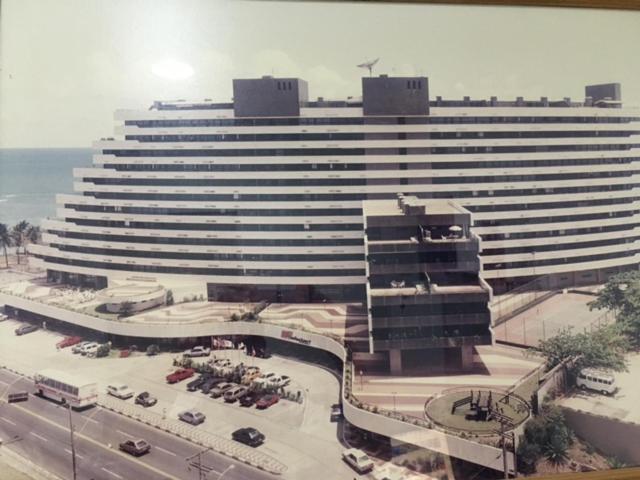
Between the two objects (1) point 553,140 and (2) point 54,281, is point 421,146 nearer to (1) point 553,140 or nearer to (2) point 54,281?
(1) point 553,140

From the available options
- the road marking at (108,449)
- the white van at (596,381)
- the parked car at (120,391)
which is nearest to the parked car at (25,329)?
the road marking at (108,449)

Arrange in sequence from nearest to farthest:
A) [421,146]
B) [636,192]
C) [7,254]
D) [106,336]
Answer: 1. [7,254]
2. [106,336]
3. [421,146]
4. [636,192]

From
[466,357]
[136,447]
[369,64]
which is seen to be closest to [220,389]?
[136,447]

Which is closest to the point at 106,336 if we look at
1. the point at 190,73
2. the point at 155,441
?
the point at 155,441

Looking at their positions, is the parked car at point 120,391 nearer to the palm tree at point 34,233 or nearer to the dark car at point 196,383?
the dark car at point 196,383

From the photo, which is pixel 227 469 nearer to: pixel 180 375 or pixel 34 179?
pixel 180 375

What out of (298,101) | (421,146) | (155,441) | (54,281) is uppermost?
(298,101)

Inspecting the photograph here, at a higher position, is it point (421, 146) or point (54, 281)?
point (421, 146)

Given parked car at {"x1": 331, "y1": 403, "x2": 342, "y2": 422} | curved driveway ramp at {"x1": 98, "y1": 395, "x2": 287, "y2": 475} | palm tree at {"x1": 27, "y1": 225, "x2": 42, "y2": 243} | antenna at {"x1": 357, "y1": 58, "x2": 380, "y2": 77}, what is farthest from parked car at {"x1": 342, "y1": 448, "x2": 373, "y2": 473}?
antenna at {"x1": 357, "y1": 58, "x2": 380, "y2": 77}
